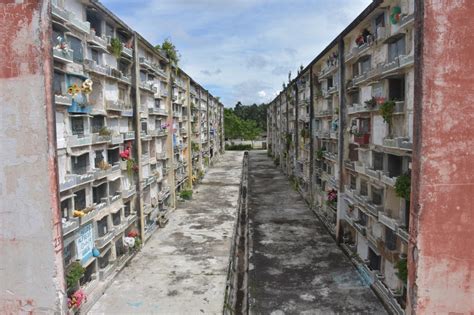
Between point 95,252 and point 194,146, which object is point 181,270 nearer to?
point 95,252

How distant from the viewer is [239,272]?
22.1m

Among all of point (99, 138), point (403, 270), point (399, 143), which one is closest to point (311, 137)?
point (399, 143)

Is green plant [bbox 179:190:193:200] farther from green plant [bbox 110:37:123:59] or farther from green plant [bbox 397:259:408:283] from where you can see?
green plant [bbox 397:259:408:283]

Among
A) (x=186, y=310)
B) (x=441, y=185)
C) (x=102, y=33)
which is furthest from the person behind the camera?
(x=102, y=33)

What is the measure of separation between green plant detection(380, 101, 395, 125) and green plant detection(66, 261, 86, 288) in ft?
44.9

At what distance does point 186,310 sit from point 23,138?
9.42 meters

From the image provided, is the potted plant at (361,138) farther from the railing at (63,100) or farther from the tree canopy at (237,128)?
the tree canopy at (237,128)

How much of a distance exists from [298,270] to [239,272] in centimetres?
336

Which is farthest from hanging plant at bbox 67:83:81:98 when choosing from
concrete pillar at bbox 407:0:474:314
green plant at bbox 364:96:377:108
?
green plant at bbox 364:96:377:108

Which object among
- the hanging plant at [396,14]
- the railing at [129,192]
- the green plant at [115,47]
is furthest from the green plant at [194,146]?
the hanging plant at [396,14]

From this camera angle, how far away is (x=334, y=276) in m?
20.0

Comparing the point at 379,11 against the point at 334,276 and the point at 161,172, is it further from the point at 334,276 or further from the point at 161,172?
the point at 161,172

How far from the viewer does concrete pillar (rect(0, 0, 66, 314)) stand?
12320mm

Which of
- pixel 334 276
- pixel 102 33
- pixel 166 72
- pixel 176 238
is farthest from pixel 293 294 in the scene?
pixel 166 72
